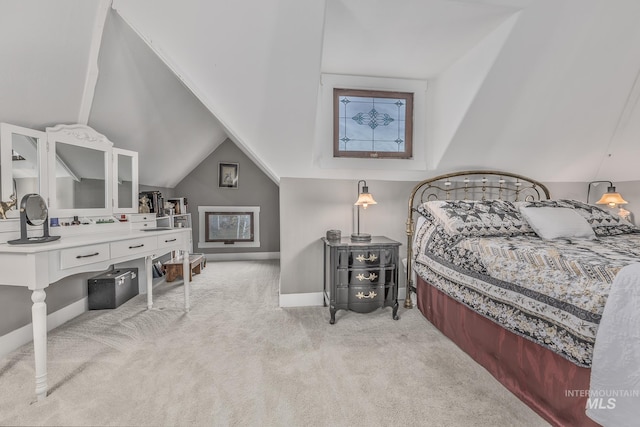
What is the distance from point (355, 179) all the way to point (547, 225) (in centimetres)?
173

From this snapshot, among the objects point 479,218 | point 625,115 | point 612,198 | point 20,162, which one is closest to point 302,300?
point 479,218

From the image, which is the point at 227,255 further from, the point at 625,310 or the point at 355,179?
the point at 625,310

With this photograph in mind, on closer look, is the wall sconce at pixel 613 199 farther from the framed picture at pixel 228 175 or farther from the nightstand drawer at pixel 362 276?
the framed picture at pixel 228 175

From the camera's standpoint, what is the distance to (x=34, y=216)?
77.1 inches

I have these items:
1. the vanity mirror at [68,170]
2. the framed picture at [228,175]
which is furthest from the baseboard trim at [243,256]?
the vanity mirror at [68,170]

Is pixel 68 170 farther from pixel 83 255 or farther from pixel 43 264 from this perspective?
pixel 43 264

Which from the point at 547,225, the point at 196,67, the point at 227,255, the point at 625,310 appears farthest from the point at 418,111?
the point at 227,255

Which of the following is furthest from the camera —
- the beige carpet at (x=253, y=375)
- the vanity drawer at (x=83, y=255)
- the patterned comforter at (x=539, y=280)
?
the vanity drawer at (x=83, y=255)

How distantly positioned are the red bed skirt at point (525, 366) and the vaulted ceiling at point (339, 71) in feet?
5.44

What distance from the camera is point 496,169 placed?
3287 millimetres

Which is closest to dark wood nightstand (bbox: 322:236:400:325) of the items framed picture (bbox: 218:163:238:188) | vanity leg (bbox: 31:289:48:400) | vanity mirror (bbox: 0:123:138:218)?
vanity leg (bbox: 31:289:48:400)

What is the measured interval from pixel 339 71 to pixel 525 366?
2.86 meters

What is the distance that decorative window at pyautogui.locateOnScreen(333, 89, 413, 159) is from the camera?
9.94 feet

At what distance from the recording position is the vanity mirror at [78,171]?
7.39 ft
